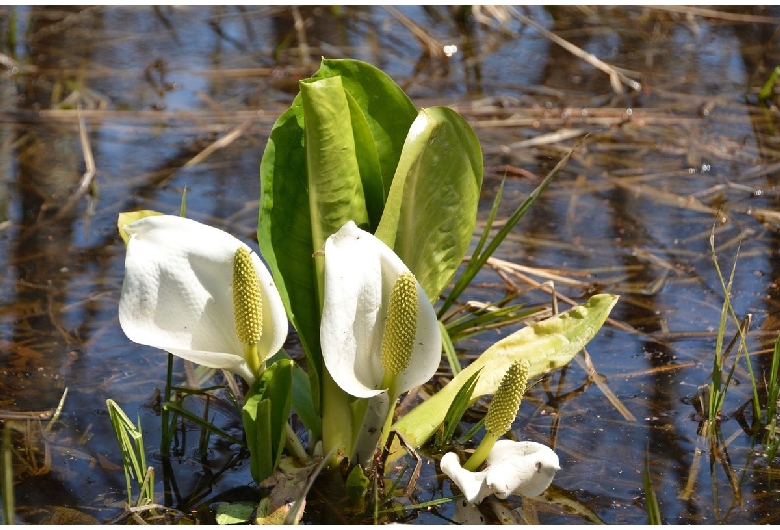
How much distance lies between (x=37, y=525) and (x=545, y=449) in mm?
929

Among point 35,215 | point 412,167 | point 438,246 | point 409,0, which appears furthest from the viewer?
point 409,0

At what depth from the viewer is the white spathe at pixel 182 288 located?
1.79 meters

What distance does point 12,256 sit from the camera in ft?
9.28

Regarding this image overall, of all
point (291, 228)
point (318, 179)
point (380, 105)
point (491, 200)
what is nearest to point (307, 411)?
point (291, 228)

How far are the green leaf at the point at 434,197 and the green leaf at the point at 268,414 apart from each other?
328mm

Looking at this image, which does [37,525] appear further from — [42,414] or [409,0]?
[409,0]

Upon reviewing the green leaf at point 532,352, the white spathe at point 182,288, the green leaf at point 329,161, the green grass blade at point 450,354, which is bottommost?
the green grass blade at point 450,354

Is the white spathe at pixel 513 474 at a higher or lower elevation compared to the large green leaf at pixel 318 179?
lower

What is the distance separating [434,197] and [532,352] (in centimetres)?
42

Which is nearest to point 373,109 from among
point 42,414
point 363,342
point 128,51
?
point 363,342

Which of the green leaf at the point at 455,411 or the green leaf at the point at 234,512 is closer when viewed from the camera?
the green leaf at the point at 234,512

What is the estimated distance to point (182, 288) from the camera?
71.7 inches

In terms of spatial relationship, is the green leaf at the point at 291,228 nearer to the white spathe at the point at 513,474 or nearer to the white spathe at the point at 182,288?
the white spathe at the point at 182,288

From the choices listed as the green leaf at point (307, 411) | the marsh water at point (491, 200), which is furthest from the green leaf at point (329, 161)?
the marsh water at point (491, 200)
